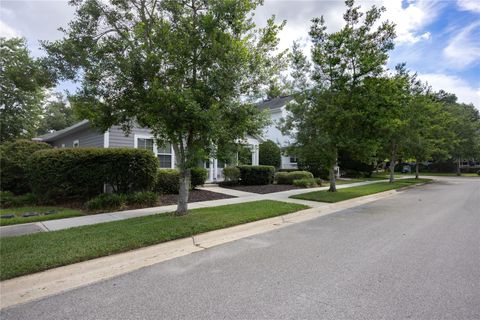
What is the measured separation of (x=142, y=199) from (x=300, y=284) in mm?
6891

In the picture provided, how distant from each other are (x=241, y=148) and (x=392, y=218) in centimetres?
511

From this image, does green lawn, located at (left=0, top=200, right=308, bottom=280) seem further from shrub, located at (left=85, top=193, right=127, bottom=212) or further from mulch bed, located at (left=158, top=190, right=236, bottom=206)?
mulch bed, located at (left=158, top=190, right=236, bottom=206)

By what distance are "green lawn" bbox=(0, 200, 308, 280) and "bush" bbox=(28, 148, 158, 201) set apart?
3.13 meters

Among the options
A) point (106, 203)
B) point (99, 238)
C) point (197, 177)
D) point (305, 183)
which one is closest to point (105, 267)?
point (99, 238)

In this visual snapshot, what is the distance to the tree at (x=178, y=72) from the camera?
20.8ft

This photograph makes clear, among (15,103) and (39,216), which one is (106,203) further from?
(15,103)

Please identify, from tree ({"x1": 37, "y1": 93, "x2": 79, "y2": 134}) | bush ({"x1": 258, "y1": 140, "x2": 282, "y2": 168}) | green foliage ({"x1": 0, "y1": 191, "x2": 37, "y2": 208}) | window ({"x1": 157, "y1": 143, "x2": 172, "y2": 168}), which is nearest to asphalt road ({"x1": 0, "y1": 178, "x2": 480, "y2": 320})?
green foliage ({"x1": 0, "y1": 191, "x2": 37, "y2": 208})

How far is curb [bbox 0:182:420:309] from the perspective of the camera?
347cm

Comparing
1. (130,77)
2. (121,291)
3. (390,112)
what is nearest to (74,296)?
(121,291)

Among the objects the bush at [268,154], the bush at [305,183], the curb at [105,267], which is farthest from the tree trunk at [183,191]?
the bush at [268,154]

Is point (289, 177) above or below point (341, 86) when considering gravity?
below

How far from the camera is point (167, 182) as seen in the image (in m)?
11.6

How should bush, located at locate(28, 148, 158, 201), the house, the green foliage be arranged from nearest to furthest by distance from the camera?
bush, located at locate(28, 148, 158, 201) < the green foliage < the house

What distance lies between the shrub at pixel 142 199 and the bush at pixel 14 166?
174 inches
